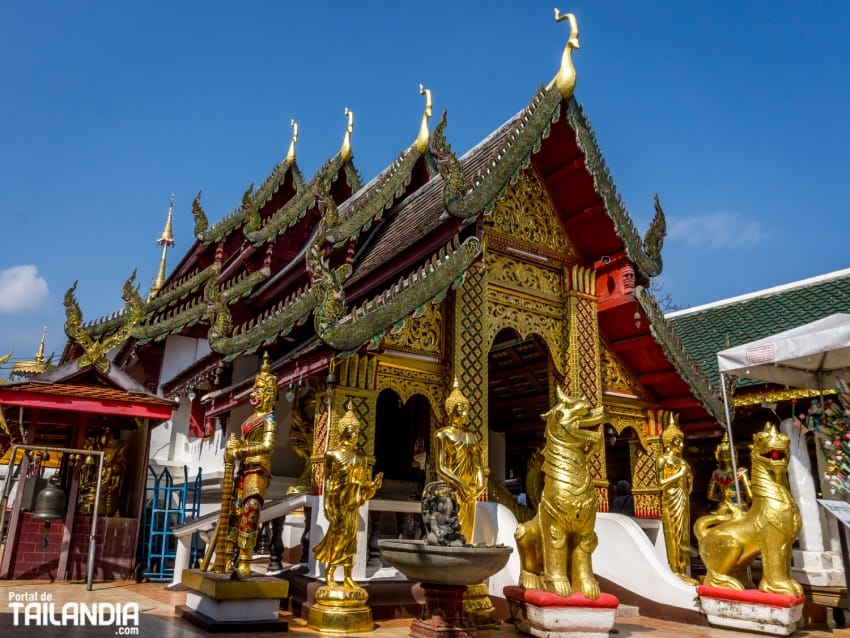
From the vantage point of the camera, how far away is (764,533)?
217 inches

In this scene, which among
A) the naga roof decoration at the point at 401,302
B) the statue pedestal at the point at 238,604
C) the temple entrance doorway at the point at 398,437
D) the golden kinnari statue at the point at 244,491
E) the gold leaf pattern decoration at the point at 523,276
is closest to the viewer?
the statue pedestal at the point at 238,604

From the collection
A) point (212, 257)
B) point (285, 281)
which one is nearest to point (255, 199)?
point (212, 257)

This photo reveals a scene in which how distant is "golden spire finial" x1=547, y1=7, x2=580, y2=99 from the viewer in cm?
694

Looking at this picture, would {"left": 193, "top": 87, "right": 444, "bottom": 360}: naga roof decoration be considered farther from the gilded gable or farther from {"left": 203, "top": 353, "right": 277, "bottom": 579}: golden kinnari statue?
the gilded gable

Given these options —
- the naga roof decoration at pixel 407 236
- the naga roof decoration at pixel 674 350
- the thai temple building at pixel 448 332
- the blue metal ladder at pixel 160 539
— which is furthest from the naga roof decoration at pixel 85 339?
the naga roof decoration at pixel 674 350

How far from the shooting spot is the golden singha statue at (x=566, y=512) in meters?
4.89

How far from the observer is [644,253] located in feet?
24.6

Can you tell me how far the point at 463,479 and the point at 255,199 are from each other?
26.9 ft

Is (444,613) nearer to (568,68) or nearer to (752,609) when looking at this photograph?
(752,609)

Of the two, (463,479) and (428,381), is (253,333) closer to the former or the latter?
(428,381)

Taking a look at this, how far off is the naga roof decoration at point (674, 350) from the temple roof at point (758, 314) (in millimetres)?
1391

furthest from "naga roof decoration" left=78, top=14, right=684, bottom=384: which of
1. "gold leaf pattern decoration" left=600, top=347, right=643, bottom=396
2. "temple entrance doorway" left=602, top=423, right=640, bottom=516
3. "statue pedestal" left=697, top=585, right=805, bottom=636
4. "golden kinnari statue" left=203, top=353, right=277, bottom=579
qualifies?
"temple entrance doorway" left=602, top=423, right=640, bottom=516

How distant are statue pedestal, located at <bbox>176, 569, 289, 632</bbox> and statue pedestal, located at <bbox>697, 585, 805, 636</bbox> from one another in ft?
11.3

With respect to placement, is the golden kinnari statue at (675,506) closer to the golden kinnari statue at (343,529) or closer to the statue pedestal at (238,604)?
the golden kinnari statue at (343,529)
